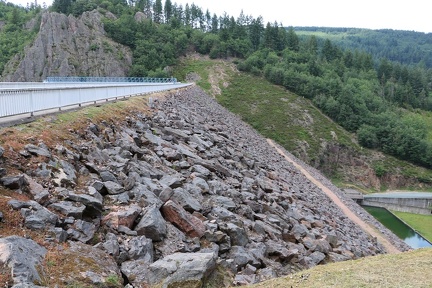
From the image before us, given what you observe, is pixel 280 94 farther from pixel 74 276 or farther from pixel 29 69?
pixel 74 276

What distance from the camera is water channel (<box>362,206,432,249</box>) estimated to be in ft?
133

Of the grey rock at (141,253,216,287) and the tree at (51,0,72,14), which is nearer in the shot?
the grey rock at (141,253,216,287)

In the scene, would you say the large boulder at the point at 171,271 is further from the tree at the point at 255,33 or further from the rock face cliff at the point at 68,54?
the tree at the point at 255,33

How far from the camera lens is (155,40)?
367ft

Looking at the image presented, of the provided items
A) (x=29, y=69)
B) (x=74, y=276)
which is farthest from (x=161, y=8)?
(x=74, y=276)

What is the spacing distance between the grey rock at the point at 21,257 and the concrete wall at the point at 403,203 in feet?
196

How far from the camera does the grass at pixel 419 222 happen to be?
44.8m

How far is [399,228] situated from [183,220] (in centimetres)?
4624

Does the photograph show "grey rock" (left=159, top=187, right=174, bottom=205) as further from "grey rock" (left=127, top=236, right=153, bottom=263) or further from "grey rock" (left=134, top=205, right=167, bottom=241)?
"grey rock" (left=127, top=236, right=153, bottom=263)

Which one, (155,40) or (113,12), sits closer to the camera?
(155,40)

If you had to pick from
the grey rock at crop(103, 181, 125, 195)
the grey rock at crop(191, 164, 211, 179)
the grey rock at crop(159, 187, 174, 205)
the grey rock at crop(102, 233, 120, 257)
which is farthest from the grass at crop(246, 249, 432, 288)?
the grey rock at crop(191, 164, 211, 179)

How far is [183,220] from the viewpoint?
890cm

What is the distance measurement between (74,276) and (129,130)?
9958 mm

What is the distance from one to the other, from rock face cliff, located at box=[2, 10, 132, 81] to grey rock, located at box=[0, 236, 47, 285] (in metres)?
91.4
